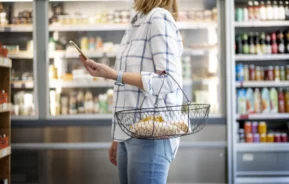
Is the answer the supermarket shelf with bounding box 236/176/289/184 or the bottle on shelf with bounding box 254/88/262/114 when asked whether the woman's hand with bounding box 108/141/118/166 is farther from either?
the bottle on shelf with bounding box 254/88/262/114

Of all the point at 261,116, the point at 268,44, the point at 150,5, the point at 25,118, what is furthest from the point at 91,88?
the point at 150,5

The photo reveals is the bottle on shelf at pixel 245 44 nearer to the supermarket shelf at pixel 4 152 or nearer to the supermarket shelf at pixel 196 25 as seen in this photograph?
the supermarket shelf at pixel 196 25

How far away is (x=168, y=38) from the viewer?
56.2 inches

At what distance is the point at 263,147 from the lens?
3.98m

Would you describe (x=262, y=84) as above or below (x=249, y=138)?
above

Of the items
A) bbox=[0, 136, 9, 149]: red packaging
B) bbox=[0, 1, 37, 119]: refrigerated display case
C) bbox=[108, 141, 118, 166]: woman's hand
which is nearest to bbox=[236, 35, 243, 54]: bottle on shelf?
bbox=[0, 1, 37, 119]: refrigerated display case

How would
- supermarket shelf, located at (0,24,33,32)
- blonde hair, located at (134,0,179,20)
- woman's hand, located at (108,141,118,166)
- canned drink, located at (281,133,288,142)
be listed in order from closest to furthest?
→ 1. blonde hair, located at (134,0,179,20)
2. woman's hand, located at (108,141,118,166)
3. supermarket shelf, located at (0,24,33,32)
4. canned drink, located at (281,133,288,142)

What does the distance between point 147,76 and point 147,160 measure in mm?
278

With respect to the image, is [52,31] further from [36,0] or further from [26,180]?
[26,180]

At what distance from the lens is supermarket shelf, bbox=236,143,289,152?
3.96 meters

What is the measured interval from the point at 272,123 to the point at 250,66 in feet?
2.25

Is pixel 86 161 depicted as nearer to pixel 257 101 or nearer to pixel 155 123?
pixel 257 101

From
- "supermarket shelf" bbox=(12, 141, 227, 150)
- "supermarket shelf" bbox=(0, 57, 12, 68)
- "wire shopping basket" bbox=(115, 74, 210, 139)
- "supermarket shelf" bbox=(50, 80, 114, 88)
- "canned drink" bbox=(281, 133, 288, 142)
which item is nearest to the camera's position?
"wire shopping basket" bbox=(115, 74, 210, 139)

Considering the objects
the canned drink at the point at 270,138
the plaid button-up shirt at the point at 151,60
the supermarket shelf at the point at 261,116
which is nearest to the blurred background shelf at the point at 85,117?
the supermarket shelf at the point at 261,116
